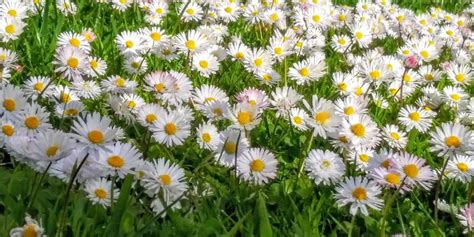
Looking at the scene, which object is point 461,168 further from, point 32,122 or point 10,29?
point 10,29

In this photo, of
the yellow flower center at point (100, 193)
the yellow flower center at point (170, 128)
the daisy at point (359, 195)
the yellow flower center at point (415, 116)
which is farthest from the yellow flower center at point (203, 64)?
the yellow flower center at point (100, 193)

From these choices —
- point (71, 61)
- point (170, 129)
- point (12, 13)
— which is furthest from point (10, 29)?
point (170, 129)

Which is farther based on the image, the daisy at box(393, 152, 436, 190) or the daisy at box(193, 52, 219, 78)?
the daisy at box(193, 52, 219, 78)

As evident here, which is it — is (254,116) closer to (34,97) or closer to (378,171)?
(378,171)

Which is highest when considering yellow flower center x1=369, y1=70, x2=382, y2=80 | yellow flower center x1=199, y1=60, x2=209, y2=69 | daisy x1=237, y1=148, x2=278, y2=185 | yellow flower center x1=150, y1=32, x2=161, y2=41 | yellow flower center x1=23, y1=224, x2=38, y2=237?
yellow flower center x1=150, y1=32, x2=161, y2=41

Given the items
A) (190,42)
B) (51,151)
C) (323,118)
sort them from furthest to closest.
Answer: (190,42) < (323,118) < (51,151)

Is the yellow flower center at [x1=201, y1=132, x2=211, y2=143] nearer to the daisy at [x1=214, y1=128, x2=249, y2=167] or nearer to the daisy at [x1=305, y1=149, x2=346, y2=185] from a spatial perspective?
the daisy at [x1=214, y1=128, x2=249, y2=167]

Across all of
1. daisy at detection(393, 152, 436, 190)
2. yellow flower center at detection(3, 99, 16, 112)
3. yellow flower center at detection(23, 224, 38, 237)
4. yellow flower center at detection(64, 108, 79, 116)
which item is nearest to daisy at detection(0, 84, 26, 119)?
yellow flower center at detection(3, 99, 16, 112)

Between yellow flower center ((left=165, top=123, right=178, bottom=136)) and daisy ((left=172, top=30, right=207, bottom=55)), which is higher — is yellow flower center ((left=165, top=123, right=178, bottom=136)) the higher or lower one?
the lower one
